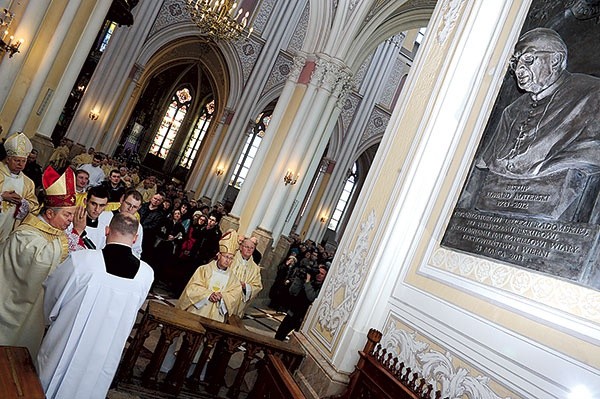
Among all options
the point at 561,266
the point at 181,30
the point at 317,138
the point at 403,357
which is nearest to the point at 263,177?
the point at 317,138

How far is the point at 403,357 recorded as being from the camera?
3.66m

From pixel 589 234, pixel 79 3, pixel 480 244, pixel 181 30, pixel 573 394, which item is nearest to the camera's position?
pixel 573 394

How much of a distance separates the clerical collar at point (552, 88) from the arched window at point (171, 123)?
28.4 meters

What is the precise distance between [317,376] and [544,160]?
2503mm

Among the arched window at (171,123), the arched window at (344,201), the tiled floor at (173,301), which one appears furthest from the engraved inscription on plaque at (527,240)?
the arched window at (171,123)

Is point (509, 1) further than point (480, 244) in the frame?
Yes

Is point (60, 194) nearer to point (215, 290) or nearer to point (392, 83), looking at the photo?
point (215, 290)

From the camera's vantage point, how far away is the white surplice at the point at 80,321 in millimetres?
2914

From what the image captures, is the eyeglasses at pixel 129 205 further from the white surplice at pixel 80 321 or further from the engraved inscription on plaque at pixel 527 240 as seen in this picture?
the engraved inscription on plaque at pixel 527 240

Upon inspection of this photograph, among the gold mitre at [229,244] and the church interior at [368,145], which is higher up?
the church interior at [368,145]

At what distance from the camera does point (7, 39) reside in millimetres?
8586

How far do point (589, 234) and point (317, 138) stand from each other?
9993 millimetres

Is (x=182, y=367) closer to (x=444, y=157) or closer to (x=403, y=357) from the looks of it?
(x=403, y=357)

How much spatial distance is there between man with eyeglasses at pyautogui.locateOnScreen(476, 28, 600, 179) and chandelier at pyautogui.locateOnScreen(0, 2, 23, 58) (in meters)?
8.05
